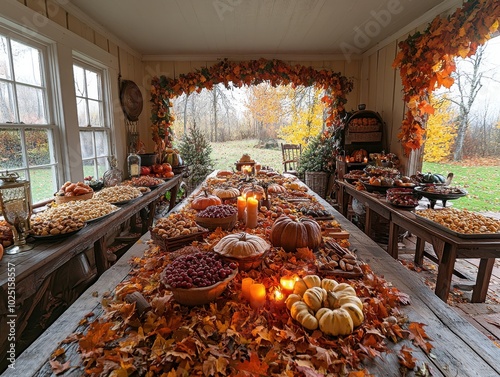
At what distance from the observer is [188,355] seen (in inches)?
35.4

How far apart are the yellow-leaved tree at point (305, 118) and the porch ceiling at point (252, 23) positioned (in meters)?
2.41

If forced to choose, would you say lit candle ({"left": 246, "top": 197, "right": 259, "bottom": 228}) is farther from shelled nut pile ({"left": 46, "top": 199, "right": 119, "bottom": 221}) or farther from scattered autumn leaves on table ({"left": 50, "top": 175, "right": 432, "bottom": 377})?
shelled nut pile ({"left": 46, "top": 199, "right": 119, "bottom": 221})

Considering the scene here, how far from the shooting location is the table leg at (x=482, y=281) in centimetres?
234

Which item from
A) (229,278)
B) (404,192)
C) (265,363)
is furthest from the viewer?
(404,192)

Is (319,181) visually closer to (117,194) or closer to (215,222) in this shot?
(117,194)

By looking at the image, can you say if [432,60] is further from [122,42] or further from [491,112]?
[122,42]

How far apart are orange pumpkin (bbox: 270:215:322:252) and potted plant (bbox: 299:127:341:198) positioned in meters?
4.22

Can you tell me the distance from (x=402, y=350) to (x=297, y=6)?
351 centimetres

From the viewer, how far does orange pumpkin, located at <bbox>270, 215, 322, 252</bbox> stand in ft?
5.50

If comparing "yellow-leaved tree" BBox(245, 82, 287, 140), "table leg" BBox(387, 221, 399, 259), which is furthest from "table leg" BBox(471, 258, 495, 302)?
"yellow-leaved tree" BBox(245, 82, 287, 140)

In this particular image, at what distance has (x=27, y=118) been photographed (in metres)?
2.72

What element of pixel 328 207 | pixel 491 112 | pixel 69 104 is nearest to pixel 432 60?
pixel 491 112

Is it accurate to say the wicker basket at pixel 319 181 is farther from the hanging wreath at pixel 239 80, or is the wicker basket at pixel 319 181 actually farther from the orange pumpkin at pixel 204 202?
the orange pumpkin at pixel 204 202

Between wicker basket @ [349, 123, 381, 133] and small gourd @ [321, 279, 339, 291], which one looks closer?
small gourd @ [321, 279, 339, 291]
